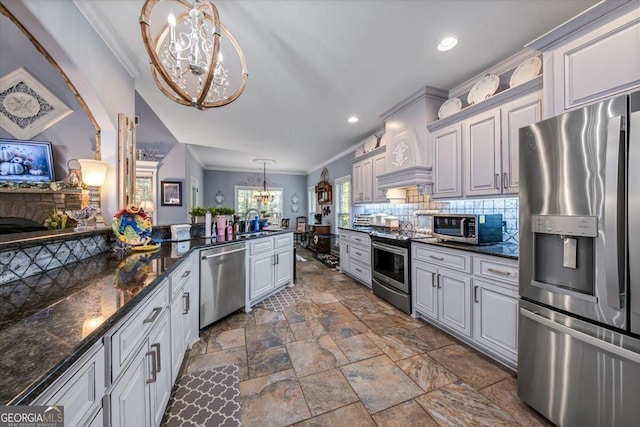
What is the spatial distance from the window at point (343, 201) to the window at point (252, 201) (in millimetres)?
2584

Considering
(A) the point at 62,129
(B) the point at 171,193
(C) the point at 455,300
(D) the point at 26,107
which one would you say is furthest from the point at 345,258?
(D) the point at 26,107

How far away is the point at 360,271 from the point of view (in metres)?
3.84

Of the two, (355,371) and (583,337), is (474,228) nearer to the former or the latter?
(583,337)

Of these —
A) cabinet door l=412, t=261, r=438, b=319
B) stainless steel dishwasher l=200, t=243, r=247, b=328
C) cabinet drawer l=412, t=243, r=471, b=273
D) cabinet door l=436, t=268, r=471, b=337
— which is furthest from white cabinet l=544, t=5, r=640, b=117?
stainless steel dishwasher l=200, t=243, r=247, b=328

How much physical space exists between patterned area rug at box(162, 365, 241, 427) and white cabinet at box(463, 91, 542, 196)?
2.71 metres

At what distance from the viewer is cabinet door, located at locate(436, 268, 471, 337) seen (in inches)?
82.4

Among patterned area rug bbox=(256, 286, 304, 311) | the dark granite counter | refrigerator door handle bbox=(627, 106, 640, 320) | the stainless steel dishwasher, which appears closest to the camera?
refrigerator door handle bbox=(627, 106, 640, 320)

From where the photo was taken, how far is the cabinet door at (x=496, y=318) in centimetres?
175

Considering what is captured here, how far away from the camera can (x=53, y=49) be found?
1.67 meters

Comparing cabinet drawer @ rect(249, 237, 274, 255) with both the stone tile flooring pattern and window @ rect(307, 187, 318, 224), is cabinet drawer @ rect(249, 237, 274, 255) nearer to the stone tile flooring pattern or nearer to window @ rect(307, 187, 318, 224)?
the stone tile flooring pattern

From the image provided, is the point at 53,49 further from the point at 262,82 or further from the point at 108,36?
the point at 262,82

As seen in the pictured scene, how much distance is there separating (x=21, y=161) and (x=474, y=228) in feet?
16.7

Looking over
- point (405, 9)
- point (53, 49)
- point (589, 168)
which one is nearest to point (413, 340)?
point (589, 168)

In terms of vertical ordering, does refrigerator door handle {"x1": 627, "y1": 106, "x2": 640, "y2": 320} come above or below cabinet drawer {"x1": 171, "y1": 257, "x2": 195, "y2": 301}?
above
